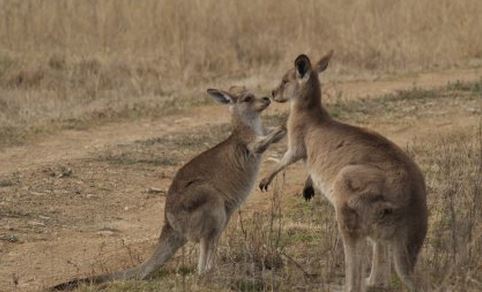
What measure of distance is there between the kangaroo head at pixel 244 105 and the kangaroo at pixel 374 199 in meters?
1.21

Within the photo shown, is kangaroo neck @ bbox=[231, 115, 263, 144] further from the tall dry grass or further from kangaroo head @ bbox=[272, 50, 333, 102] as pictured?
the tall dry grass

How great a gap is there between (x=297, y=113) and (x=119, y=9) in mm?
9396

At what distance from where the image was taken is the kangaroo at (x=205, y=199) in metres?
6.78

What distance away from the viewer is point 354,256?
20.0 feet

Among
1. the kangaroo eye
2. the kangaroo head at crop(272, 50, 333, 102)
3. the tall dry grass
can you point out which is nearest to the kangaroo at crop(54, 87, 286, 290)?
the kangaroo head at crop(272, 50, 333, 102)

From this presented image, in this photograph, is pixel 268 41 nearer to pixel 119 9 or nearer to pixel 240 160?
pixel 119 9

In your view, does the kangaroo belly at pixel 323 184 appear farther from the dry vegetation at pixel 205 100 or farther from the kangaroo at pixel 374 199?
the dry vegetation at pixel 205 100

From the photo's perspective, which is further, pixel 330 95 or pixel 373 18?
pixel 373 18

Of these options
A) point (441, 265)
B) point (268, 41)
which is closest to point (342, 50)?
point (268, 41)

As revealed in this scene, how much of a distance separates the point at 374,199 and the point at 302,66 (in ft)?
5.72

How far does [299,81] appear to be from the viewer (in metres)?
7.57

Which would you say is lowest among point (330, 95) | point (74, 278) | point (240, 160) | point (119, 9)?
point (74, 278)

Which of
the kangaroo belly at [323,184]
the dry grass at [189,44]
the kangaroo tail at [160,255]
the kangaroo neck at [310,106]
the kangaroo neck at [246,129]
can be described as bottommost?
the kangaroo tail at [160,255]

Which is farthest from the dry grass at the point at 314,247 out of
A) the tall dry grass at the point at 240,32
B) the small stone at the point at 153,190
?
the tall dry grass at the point at 240,32
